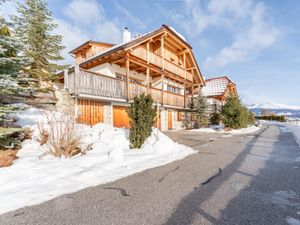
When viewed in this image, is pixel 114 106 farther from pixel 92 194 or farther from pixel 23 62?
pixel 92 194

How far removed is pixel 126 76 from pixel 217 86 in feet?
68.5

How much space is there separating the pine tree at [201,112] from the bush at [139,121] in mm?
13794

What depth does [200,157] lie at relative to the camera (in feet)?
22.7

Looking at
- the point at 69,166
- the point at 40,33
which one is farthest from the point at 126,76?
the point at 69,166

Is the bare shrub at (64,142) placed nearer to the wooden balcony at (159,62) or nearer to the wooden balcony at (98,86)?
the wooden balcony at (98,86)

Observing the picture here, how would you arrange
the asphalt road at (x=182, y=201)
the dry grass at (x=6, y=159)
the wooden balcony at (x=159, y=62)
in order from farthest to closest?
the wooden balcony at (x=159, y=62)
the dry grass at (x=6, y=159)
the asphalt road at (x=182, y=201)

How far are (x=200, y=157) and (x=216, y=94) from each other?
24.3m

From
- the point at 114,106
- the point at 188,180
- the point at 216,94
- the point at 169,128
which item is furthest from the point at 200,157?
the point at 216,94

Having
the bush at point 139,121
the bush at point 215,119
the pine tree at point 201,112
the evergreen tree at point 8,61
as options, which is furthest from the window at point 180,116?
the evergreen tree at point 8,61

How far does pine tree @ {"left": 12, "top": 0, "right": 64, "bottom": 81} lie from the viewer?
13.0 meters

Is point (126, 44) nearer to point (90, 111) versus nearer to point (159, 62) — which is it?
point (159, 62)

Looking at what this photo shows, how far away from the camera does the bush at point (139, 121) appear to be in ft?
25.2

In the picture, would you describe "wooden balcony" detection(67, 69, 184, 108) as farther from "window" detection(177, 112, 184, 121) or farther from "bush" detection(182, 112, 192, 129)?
"bush" detection(182, 112, 192, 129)

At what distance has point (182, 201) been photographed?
10.9 ft
